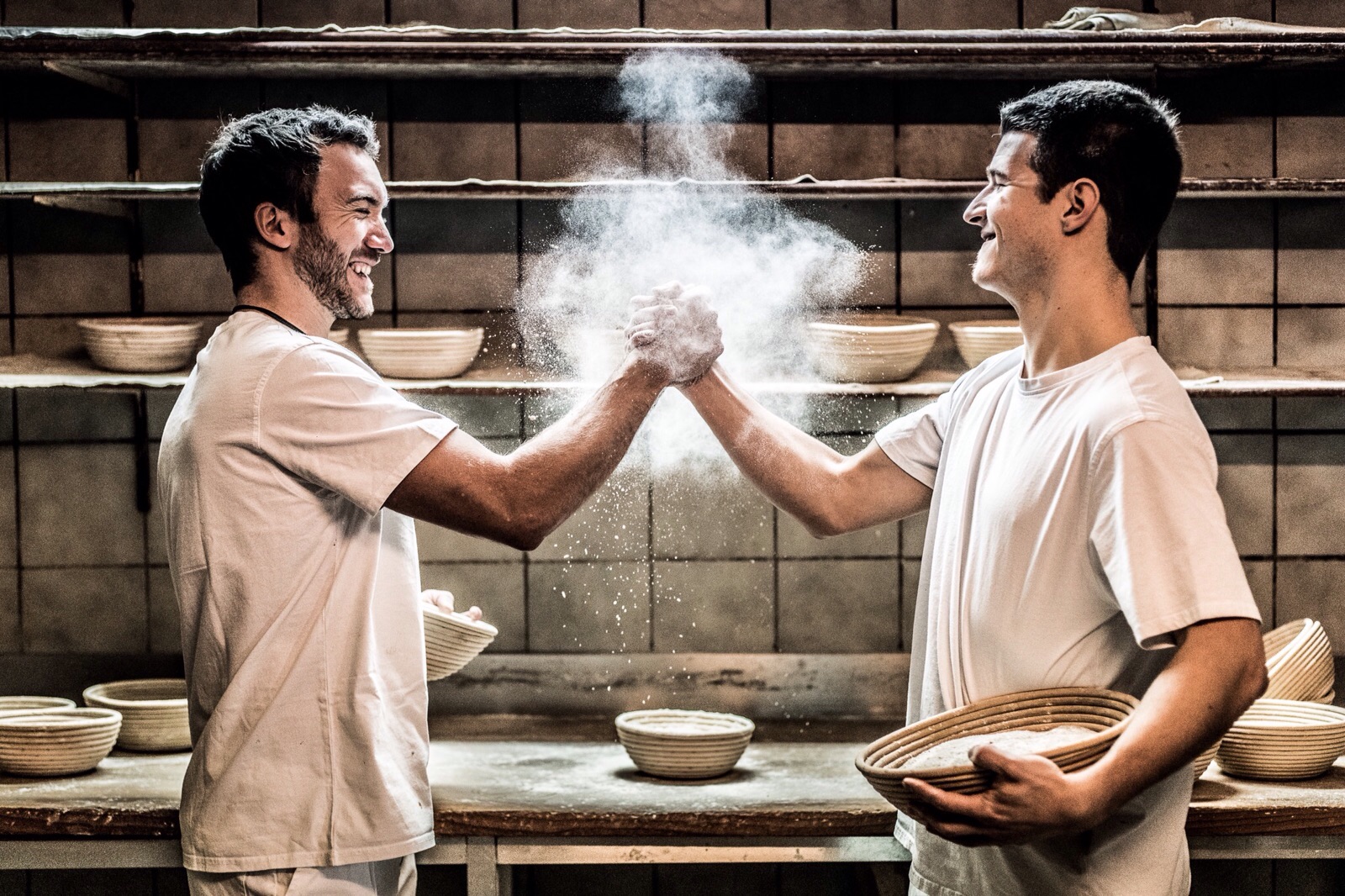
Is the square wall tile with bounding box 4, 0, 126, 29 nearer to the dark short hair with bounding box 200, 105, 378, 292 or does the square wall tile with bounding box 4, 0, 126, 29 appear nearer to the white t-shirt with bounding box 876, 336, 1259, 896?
the dark short hair with bounding box 200, 105, 378, 292

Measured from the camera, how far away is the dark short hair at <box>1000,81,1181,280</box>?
1.67 metres

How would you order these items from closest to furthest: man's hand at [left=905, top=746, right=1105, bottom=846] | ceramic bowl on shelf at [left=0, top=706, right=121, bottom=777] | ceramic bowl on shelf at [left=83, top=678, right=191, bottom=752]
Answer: man's hand at [left=905, top=746, right=1105, bottom=846] → ceramic bowl on shelf at [left=0, top=706, right=121, bottom=777] → ceramic bowl on shelf at [left=83, top=678, right=191, bottom=752]

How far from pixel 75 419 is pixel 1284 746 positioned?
3005 millimetres

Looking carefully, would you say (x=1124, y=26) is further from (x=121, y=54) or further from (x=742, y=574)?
(x=121, y=54)

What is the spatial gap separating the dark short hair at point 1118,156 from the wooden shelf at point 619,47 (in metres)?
1.08

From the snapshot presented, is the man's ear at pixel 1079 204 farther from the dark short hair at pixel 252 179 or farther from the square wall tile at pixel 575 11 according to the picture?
the square wall tile at pixel 575 11

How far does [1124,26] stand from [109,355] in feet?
8.19

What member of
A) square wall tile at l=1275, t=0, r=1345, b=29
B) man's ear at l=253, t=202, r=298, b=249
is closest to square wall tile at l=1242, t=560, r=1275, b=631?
square wall tile at l=1275, t=0, r=1345, b=29

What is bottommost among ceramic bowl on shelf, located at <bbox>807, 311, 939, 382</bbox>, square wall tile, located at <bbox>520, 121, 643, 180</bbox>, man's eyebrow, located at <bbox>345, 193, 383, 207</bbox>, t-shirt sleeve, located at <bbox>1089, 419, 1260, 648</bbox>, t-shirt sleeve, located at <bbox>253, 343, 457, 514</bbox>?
t-shirt sleeve, located at <bbox>1089, 419, 1260, 648</bbox>

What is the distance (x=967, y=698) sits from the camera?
67.4 inches

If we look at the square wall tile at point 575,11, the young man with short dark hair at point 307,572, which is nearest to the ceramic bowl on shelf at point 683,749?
the young man with short dark hair at point 307,572

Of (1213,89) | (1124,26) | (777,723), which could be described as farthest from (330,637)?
(1213,89)

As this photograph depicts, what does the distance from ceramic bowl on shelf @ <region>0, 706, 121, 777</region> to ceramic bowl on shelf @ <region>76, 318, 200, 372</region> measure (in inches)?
32.3

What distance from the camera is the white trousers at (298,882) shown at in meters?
1.73
